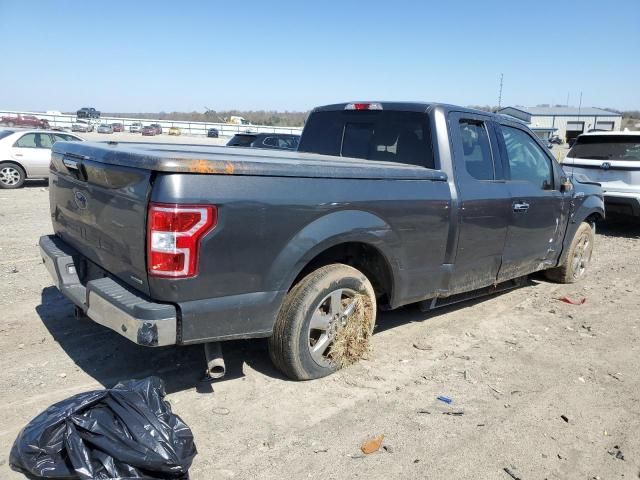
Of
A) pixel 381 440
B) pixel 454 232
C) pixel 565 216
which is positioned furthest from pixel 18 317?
pixel 565 216

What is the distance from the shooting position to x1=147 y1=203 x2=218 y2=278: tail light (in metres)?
2.74

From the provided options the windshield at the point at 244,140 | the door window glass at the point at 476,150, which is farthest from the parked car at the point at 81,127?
the door window glass at the point at 476,150

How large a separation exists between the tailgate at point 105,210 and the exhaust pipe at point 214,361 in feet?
1.98

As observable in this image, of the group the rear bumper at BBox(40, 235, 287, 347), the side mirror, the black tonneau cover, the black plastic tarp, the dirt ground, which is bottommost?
the dirt ground

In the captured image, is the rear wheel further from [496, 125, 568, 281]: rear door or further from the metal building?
the metal building

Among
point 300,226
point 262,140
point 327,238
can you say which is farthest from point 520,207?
point 262,140

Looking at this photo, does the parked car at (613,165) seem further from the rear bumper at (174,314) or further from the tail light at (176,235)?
the tail light at (176,235)

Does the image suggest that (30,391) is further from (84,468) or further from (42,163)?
(42,163)

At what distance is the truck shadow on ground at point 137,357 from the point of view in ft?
12.0

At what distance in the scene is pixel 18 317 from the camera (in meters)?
4.59

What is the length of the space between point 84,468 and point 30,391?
4.62ft

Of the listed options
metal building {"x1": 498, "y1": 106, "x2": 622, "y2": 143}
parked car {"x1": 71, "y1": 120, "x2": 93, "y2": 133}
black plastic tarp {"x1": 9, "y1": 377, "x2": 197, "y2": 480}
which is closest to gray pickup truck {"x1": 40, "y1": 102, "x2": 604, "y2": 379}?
black plastic tarp {"x1": 9, "y1": 377, "x2": 197, "y2": 480}

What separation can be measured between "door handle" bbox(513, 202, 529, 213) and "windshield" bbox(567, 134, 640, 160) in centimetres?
585

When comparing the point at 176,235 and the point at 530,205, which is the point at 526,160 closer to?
the point at 530,205
